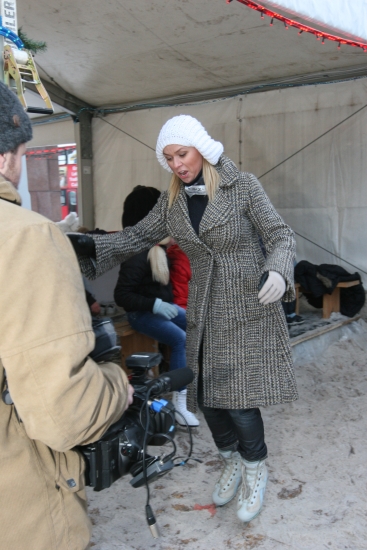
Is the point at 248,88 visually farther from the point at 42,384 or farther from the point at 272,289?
the point at 42,384

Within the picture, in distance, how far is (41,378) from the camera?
3.15 ft

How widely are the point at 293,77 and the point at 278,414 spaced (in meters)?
3.57

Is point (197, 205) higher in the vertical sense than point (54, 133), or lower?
lower

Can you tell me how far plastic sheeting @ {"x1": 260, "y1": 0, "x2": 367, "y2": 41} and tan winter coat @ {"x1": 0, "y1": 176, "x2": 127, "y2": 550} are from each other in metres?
2.34

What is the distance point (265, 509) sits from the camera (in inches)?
95.3

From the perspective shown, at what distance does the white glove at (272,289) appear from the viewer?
1833mm

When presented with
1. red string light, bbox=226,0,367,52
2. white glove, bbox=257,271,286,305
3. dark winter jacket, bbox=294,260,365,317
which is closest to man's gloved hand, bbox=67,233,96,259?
white glove, bbox=257,271,286,305

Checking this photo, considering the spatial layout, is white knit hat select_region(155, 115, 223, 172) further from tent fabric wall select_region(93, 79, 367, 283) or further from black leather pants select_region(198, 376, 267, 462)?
tent fabric wall select_region(93, 79, 367, 283)

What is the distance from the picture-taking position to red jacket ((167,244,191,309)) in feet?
12.8

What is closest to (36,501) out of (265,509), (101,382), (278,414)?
(101,382)

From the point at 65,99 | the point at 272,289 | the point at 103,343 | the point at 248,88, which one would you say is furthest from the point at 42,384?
the point at 65,99

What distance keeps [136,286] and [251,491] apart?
1.71 meters

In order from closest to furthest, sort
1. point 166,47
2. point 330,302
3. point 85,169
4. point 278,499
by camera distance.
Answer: point 278,499 < point 166,47 < point 330,302 < point 85,169

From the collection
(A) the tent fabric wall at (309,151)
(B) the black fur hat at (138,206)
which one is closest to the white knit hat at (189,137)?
(B) the black fur hat at (138,206)
